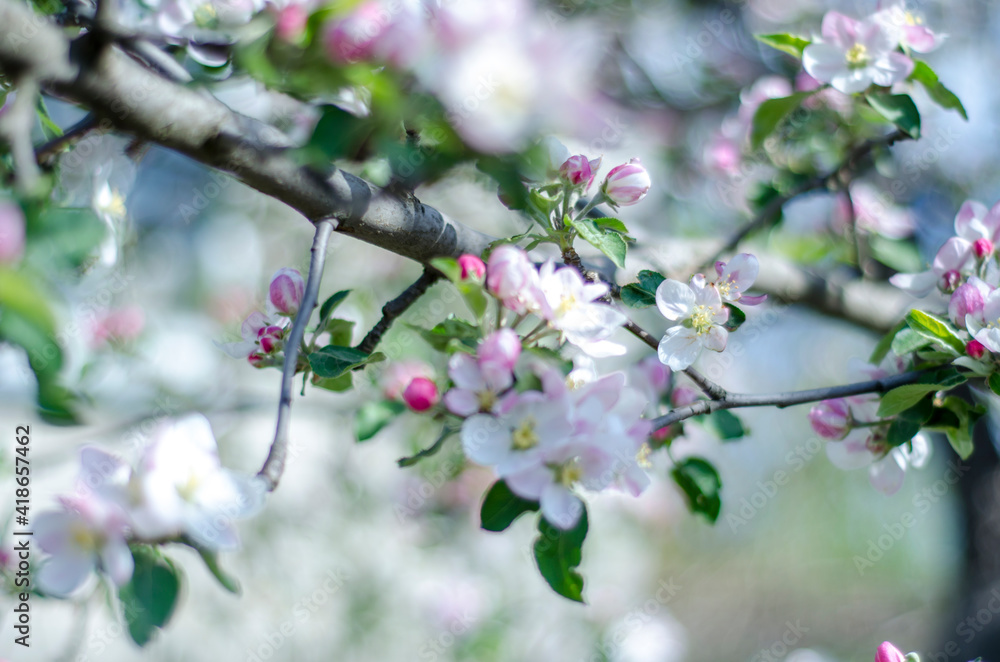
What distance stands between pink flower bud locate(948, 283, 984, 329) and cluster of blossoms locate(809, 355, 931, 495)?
4.6 inches

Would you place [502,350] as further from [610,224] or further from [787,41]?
[787,41]

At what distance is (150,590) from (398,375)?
0.88 meters

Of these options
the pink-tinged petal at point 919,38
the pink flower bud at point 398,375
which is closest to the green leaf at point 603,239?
the pink flower bud at point 398,375

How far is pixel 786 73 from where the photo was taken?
2.16m

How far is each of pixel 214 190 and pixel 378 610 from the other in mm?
1766

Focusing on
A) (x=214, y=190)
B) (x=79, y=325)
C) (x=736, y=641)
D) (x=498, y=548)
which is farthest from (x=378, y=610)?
(x=736, y=641)

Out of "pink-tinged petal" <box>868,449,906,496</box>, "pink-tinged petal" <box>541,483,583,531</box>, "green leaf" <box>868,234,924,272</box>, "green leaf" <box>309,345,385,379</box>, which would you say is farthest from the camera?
"green leaf" <box>868,234,924,272</box>

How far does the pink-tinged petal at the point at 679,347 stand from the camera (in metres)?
0.75

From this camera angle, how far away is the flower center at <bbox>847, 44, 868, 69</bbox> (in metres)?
1.01

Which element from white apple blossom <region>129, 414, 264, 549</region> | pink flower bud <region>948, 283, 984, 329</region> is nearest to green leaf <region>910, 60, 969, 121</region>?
pink flower bud <region>948, 283, 984, 329</region>

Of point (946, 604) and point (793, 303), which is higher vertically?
point (793, 303)

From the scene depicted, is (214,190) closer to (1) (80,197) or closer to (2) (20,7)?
(1) (80,197)

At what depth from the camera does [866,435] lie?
0.90 m

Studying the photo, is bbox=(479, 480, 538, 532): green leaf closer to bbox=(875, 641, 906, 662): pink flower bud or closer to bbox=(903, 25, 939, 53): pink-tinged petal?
bbox=(875, 641, 906, 662): pink flower bud
